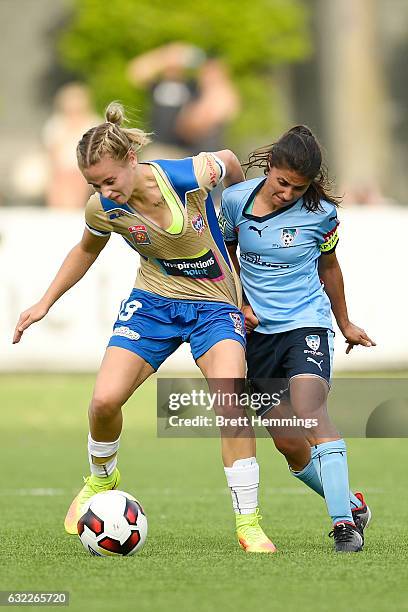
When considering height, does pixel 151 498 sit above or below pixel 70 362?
above

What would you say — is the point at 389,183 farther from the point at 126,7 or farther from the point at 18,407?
the point at 18,407

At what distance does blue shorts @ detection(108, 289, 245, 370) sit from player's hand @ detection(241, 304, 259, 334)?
0.15 feet

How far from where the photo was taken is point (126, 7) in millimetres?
23531

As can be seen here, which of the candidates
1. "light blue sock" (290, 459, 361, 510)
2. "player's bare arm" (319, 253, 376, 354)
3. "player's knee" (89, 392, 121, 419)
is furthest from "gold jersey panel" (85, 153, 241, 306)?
"light blue sock" (290, 459, 361, 510)

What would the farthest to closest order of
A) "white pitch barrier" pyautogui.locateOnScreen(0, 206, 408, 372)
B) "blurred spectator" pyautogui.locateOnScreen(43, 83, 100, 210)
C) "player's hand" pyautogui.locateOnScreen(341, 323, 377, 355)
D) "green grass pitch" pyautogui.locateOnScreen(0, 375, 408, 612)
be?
"blurred spectator" pyautogui.locateOnScreen(43, 83, 100, 210) < "white pitch barrier" pyautogui.locateOnScreen(0, 206, 408, 372) < "player's hand" pyautogui.locateOnScreen(341, 323, 377, 355) < "green grass pitch" pyautogui.locateOnScreen(0, 375, 408, 612)

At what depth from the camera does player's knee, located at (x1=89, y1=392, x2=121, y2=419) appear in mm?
6535

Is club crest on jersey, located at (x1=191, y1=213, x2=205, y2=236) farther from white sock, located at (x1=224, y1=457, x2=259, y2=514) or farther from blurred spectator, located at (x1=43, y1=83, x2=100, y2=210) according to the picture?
blurred spectator, located at (x1=43, y1=83, x2=100, y2=210)

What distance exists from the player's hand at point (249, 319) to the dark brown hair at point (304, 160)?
55cm

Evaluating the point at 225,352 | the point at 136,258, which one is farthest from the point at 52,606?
the point at 136,258

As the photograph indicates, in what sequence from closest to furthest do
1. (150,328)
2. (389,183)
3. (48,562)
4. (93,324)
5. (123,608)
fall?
1. (123,608)
2. (48,562)
3. (150,328)
4. (93,324)
5. (389,183)

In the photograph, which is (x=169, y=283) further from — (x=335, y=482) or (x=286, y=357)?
(x=335, y=482)

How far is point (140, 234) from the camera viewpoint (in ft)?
21.6

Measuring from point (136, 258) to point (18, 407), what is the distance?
6.18ft

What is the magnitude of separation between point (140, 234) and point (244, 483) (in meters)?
1.20
